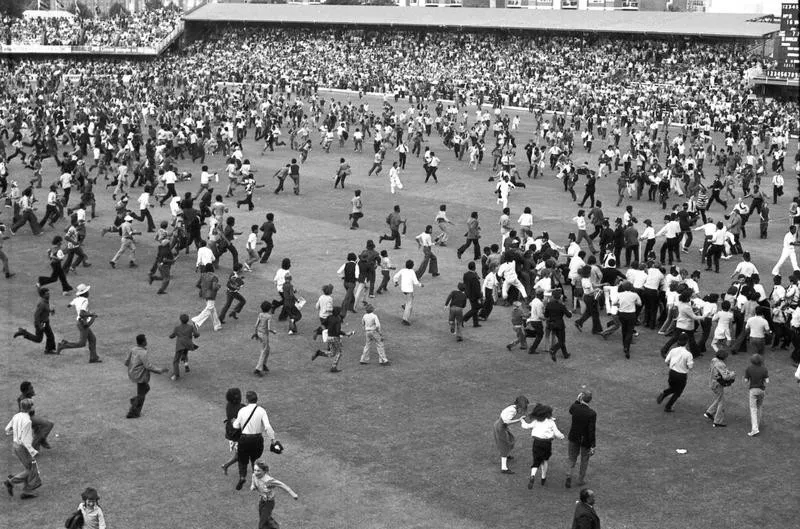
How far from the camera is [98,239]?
29.4m

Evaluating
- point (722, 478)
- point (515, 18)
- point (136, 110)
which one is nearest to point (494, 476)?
point (722, 478)

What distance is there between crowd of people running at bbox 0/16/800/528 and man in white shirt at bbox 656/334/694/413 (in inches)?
1.7

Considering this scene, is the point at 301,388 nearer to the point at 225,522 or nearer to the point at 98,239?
the point at 225,522

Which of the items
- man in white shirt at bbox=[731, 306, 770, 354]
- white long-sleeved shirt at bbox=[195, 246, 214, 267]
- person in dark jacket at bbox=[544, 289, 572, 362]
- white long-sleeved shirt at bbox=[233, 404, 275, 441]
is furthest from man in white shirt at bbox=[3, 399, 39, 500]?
man in white shirt at bbox=[731, 306, 770, 354]

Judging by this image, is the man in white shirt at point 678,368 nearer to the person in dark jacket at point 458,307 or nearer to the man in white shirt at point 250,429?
the person in dark jacket at point 458,307

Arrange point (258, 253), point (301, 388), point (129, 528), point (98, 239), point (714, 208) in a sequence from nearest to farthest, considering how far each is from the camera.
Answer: point (129, 528) → point (301, 388) → point (258, 253) → point (98, 239) → point (714, 208)

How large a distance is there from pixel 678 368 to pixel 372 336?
5.26 metres

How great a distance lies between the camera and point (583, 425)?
46.5 feet

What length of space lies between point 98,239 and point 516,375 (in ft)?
48.4

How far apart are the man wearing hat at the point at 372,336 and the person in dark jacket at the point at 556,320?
9.70 ft

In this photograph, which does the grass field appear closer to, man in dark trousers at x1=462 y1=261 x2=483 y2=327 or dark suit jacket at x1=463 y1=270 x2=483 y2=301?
man in dark trousers at x1=462 y1=261 x2=483 y2=327

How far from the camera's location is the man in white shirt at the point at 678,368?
16562 millimetres

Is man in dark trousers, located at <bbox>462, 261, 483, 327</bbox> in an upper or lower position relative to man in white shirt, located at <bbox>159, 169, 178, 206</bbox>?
lower

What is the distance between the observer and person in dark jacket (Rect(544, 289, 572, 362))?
1930 centimetres
